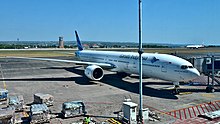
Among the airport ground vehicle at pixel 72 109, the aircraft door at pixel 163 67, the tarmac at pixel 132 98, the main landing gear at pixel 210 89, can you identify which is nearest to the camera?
the airport ground vehicle at pixel 72 109

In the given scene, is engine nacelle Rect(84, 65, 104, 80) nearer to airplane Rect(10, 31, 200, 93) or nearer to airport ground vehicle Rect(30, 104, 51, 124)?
airplane Rect(10, 31, 200, 93)

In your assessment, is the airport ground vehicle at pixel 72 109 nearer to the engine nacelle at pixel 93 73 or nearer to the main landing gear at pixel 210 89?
the engine nacelle at pixel 93 73

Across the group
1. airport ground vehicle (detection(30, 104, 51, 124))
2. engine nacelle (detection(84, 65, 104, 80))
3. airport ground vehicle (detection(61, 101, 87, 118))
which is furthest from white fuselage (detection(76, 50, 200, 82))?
airport ground vehicle (detection(30, 104, 51, 124))

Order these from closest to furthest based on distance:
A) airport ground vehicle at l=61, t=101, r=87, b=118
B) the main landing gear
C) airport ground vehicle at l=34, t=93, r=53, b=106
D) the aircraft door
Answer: airport ground vehicle at l=61, t=101, r=87, b=118
airport ground vehicle at l=34, t=93, r=53, b=106
the aircraft door
the main landing gear

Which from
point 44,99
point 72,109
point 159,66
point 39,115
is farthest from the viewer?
point 159,66

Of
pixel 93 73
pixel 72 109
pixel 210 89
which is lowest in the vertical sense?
pixel 210 89

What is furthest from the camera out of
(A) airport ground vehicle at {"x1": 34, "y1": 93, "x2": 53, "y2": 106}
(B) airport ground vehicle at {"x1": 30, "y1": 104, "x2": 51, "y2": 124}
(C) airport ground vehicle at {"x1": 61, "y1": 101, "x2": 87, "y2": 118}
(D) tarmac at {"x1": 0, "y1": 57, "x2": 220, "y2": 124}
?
(A) airport ground vehicle at {"x1": 34, "y1": 93, "x2": 53, "y2": 106}

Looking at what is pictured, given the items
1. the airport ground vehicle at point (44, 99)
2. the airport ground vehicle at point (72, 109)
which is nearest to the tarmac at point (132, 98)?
the airport ground vehicle at point (72, 109)

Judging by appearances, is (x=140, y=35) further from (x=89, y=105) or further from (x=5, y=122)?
(x=5, y=122)

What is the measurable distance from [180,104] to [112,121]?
716cm

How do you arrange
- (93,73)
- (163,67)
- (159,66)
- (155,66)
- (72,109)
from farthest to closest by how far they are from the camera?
(93,73)
(155,66)
(159,66)
(163,67)
(72,109)

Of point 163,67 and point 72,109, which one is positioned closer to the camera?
point 72,109

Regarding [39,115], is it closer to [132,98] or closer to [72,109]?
[72,109]

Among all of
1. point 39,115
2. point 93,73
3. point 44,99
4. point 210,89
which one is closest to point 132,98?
point 44,99
